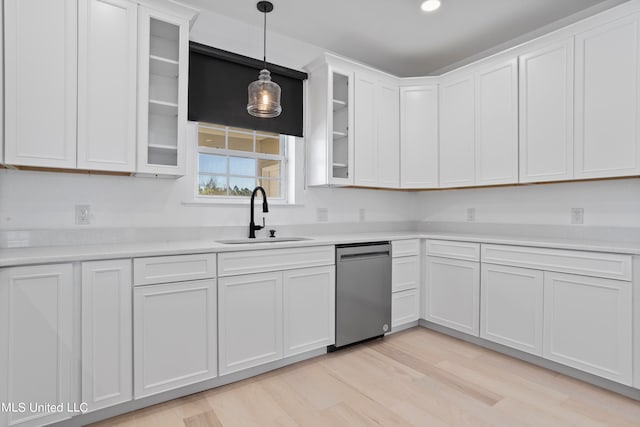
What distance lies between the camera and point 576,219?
2.75 metres

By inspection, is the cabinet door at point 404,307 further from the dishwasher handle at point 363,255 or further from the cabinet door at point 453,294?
the dishwasher handle at point 363,255

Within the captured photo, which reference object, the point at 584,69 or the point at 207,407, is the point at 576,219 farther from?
the point at 207,407

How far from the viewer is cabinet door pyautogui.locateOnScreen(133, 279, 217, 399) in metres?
1.91

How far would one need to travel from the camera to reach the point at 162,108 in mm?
2297

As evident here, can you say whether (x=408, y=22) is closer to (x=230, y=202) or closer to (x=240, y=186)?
(x=240, y=186)

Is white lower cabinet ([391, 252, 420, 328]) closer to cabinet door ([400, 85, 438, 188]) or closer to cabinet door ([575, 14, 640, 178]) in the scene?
cabinet door ([400, 85, 438, 188])

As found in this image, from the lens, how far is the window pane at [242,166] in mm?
2979

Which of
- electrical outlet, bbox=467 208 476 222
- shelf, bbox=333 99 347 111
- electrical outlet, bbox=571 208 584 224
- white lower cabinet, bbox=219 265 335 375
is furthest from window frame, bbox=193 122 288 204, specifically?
electrical outlet, bbox=571 208 584 224

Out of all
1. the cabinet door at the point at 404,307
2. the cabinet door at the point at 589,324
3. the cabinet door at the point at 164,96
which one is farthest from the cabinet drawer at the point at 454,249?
the cabinet door at the point at 164,96

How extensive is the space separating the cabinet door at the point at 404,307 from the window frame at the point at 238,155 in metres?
1.38

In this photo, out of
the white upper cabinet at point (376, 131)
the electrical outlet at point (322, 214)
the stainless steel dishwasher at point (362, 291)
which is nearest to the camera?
the stainless steel dishwasher at point (362, 291)

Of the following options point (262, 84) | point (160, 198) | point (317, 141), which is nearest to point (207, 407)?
point (160, 198)

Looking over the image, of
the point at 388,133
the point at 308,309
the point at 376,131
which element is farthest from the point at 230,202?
the point at 388,133

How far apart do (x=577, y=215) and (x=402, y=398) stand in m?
2.07
